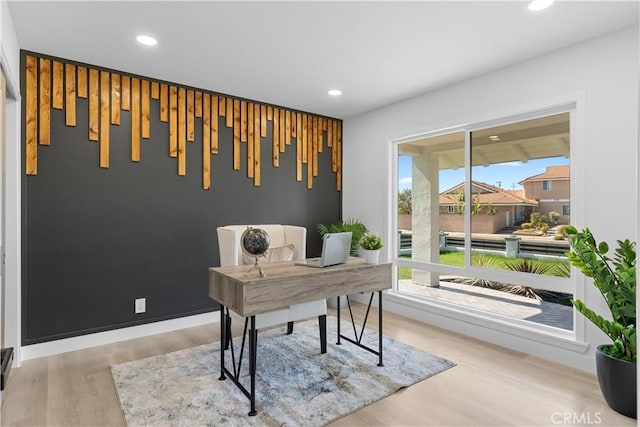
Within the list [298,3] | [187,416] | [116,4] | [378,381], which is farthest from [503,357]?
[116,4]

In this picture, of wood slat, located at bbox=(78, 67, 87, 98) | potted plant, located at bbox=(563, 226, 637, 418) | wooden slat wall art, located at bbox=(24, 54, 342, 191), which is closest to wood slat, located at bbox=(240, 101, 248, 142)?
wooden slat wall art, located at bbox=(24, 54, 342, 191)

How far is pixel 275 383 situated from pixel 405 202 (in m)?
2.71

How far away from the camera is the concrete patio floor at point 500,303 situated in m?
3.09

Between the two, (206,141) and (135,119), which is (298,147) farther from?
(135,119)

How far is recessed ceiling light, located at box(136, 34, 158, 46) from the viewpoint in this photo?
2703 mm

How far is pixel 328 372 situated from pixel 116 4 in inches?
114

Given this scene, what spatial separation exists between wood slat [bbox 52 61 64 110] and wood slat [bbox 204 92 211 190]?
123 centimetres

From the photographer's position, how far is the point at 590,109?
9.02ft

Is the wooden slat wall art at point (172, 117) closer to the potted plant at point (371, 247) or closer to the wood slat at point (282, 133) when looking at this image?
the wood slat at point (282, 133)

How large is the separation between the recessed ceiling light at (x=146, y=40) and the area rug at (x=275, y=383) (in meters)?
2.51

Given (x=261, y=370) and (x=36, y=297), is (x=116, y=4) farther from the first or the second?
(x=261, y=370)

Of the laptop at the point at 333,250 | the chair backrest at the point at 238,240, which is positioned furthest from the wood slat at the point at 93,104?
the laptop at the point at 333,250

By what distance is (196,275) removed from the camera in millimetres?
3828

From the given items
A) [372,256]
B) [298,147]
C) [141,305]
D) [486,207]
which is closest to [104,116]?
[141,305]
